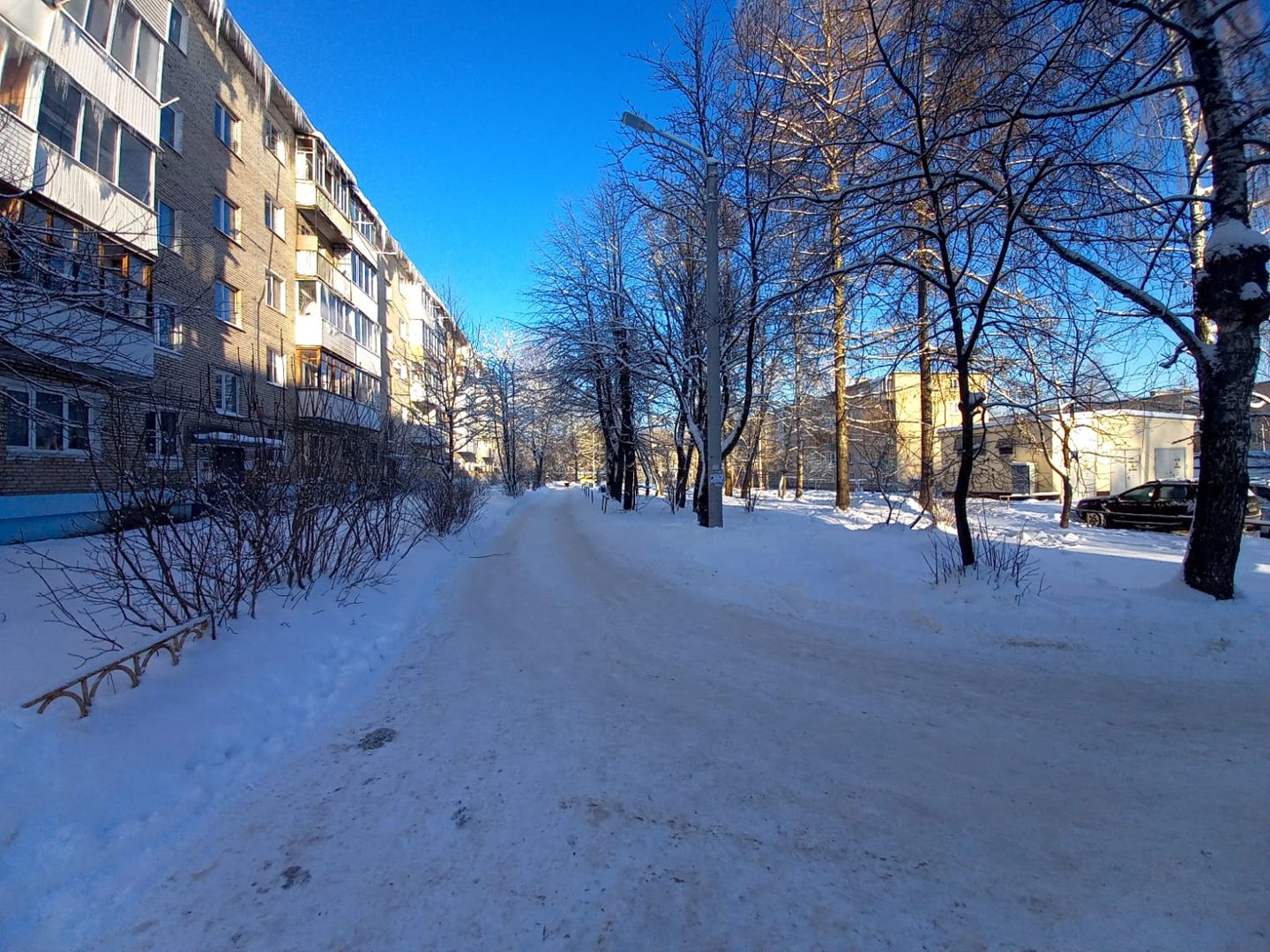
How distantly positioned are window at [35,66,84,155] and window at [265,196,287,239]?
10.1m

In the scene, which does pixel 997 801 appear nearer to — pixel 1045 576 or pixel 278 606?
pixel 1045 576

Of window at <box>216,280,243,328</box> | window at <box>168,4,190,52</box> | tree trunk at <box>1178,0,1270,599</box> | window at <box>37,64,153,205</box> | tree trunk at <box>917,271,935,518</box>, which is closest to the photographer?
tree trunk at <box>1178,0,1270,599</box>

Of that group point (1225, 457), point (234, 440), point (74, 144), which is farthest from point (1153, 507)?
point (74, 144)

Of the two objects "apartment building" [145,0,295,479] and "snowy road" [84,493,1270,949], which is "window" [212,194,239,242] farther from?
"snowy road" [84,493,1270,949]

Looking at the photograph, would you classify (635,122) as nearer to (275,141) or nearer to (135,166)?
(135,166)

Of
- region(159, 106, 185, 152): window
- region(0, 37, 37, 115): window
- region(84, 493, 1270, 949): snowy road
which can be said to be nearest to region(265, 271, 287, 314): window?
region(159, 106, 185, 152): window

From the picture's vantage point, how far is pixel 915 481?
52.8ft

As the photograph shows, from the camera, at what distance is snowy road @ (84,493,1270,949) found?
6.73ft

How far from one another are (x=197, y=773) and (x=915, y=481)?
53.9 feet

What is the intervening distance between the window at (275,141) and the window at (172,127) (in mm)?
5189

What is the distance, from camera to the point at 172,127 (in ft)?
53.5

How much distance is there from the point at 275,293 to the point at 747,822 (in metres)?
24.7

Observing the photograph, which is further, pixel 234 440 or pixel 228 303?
pixel 228 303

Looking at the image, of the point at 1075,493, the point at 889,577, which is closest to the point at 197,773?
the point at 889,577
